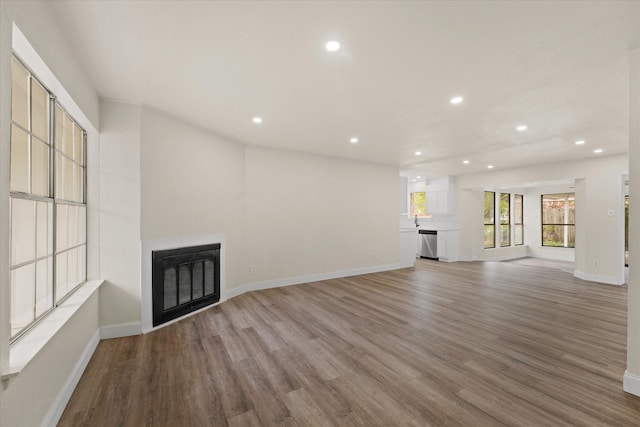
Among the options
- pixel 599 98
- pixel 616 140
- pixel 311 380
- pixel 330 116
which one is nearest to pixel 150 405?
pixel 311 380

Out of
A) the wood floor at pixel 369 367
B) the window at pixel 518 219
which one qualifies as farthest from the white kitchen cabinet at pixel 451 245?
the wood floor at pixel 369 367

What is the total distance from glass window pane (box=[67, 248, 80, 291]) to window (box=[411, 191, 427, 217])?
8964mm

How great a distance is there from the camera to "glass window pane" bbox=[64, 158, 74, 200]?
2389 millimetres

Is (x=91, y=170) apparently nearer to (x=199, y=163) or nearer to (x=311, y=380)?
(x=199, y=163)

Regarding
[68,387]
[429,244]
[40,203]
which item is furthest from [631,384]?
[429,244]

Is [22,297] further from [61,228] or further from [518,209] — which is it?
[518,209]

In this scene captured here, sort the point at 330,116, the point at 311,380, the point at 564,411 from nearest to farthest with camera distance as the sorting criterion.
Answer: the point at 564,411 < the point at 311,380 < the point at 330,116

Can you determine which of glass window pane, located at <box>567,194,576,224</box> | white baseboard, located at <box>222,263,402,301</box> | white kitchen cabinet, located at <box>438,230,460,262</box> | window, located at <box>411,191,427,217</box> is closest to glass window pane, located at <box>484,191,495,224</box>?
white kitchen cabinet, located at <box>438,230,460,262</box>

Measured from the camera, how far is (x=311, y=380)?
7.27ft

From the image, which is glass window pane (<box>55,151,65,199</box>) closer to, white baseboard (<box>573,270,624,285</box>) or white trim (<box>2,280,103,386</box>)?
white trim (<box>2,280,103,386</box>)

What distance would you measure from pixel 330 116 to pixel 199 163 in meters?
1.95

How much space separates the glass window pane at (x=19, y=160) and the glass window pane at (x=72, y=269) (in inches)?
38.6

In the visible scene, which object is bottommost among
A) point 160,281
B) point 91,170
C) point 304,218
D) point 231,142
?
point 160,281

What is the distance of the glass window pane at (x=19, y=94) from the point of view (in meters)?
1.61
